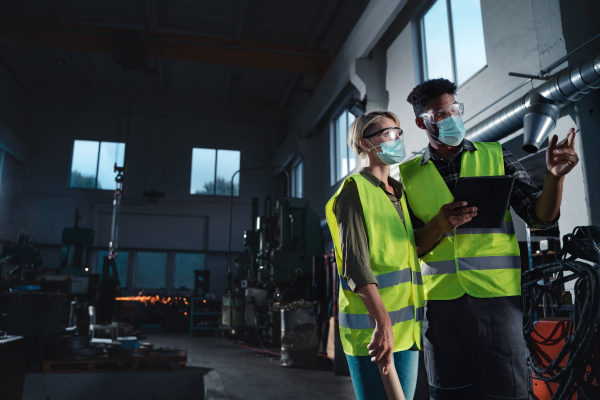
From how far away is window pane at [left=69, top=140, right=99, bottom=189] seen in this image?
15.8 metres

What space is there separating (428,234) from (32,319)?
255 inches

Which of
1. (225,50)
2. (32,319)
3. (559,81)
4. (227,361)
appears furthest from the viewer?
(225,50)

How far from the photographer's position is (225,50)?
11273 mm

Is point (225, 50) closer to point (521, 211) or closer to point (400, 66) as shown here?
point (400, 66)

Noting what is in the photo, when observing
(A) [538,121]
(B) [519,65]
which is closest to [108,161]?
(B) [519,65]

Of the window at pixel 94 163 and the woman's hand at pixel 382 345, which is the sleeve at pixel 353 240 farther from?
the window at pixel 94 163

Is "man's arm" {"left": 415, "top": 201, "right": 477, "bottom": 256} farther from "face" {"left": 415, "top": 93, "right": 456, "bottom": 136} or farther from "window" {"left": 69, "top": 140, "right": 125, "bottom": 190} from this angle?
"window" {"left": 69, "top": 140, "right": 125, "bottom": 190}

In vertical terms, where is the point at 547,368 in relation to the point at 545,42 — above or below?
below

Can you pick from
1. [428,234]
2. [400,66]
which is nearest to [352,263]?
[428,234]

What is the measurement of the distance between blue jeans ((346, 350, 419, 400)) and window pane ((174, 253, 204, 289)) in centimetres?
1517

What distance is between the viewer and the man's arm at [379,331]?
1358mm

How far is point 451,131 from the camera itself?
179 cm

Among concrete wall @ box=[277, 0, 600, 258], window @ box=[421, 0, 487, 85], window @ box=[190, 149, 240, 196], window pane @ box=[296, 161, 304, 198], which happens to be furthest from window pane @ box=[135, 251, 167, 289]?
window @ box=[421, 0, 487, 85]

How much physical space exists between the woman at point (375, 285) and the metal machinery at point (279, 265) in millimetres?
7121
